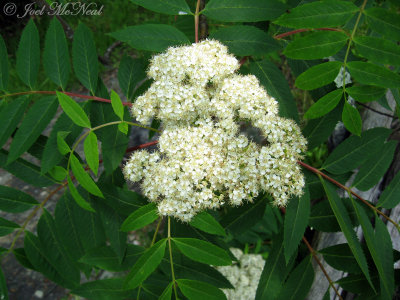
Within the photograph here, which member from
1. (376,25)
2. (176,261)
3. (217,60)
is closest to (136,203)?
(176,261)

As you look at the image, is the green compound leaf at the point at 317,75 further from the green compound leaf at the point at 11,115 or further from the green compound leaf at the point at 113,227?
the green compound leaf at the point at 11,115

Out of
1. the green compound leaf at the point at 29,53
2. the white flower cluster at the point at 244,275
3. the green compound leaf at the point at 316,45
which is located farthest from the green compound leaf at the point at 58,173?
the white flower cluster at the point at 244,275

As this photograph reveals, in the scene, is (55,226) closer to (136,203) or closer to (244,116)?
(136,203)

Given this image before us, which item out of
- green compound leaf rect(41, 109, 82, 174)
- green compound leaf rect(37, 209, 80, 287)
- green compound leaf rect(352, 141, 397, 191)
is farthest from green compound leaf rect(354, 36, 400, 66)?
green compound leaf rect(37, 209, 80, 287)

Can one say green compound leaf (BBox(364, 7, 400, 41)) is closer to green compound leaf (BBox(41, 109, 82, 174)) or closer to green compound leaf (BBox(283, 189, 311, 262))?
green compound leaf (BBox(283, 189, 311, 262))

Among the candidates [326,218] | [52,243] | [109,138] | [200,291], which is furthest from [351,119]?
[52,243]
